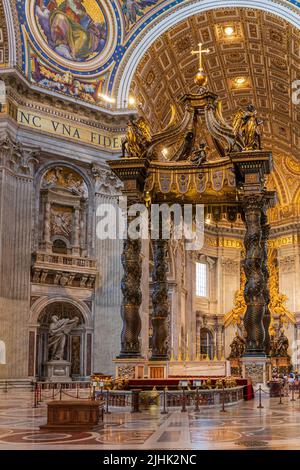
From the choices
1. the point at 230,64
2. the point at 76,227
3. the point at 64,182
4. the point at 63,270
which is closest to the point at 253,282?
the point at 63,270

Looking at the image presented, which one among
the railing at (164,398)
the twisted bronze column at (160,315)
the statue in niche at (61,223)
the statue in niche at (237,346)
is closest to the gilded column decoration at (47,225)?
the statue in niche at (61,223)

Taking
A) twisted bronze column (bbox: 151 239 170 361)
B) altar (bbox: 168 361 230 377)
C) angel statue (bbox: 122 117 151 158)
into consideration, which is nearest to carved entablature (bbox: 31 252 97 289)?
twisted bronze column (bbox: 151 239 170 361)

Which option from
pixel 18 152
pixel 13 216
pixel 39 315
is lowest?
pixel 39 315

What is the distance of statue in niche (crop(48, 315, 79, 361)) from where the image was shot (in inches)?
776

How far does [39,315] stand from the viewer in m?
19.3

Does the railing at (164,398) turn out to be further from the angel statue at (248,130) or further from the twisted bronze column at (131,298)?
the angel statue at (248,130)

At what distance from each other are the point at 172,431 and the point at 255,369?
5714 mm

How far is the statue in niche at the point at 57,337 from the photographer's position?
1970cm

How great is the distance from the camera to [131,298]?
1323cm

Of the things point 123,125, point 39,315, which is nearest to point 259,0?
point 123,125

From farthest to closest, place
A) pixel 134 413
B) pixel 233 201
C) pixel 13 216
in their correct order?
1. pixel 13 216
2. pixel 233 201
3. pixel 134 413

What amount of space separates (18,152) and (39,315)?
4.71m

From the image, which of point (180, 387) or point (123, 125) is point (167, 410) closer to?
point (180, 387)

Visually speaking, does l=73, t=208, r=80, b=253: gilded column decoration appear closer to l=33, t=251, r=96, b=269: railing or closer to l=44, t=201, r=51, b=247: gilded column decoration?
l=33, t=251, r=96, b=269: railing
